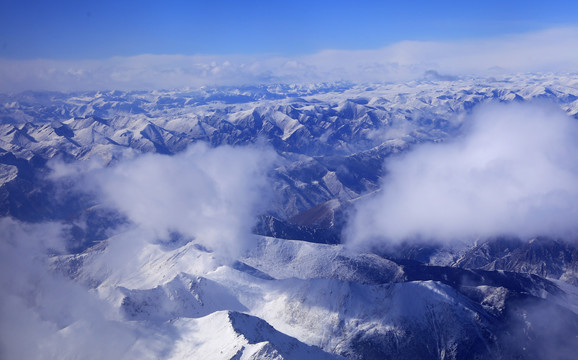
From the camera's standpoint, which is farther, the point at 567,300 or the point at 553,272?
the point at 553,272

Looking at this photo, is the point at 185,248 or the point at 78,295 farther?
the point at 185,248

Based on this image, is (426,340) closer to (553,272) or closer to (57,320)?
(57,320)

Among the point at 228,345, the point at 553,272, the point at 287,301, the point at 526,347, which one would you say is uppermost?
the point at 228,345

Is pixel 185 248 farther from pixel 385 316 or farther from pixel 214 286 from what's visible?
pixel 385 316

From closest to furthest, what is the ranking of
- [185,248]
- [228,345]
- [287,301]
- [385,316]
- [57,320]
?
[228,345] < [57,320] < [385,316] < [287,301] < [185,248]

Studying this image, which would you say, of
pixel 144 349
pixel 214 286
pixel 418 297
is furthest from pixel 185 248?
pixel 418 297

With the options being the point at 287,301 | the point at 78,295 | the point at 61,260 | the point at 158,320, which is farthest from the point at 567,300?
the point at 61,260

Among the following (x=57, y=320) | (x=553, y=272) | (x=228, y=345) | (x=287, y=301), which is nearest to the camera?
(x=228, y=345)

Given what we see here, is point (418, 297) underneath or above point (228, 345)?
underneath

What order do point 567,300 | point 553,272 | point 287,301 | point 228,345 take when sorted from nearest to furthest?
point 228,345
point 287,301
point 567,300
point 553,272
